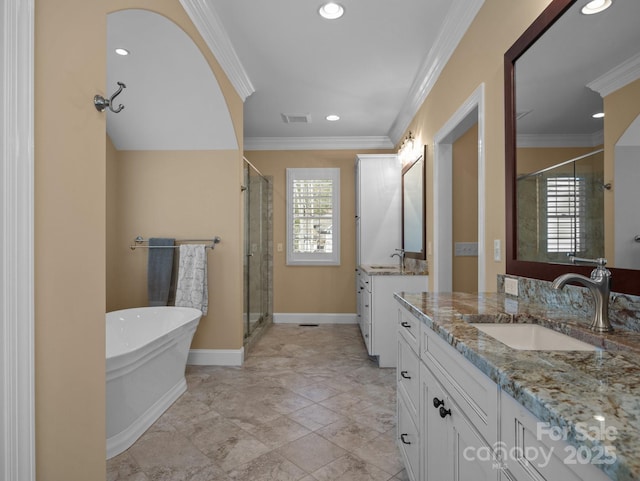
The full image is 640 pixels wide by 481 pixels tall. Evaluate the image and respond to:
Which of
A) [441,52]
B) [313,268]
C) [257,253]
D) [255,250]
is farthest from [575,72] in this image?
[313,268]

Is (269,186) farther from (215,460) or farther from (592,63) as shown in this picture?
(592,63)

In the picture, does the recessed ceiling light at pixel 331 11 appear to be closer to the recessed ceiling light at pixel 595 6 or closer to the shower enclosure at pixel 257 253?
the recessed ceiling light at pixel 595 6

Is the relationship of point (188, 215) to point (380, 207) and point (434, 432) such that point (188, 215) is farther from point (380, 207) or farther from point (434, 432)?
point (434, 432)

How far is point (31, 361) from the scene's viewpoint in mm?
1005

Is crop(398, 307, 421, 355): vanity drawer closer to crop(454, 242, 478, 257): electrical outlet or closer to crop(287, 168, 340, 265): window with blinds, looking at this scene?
crop(454, 242, 478, 257): electrical outlet

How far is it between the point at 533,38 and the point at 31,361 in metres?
2.18

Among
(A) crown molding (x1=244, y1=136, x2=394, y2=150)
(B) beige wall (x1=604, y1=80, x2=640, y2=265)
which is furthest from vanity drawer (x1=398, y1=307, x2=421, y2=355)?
(A) crown molding (x1=244, y1=136, x2=394, y2=150)

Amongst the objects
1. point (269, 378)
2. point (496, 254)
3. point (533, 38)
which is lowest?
point (269, 378)

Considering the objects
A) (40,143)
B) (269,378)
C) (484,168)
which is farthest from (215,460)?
(484,168)

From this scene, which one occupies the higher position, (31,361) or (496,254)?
(496,254)

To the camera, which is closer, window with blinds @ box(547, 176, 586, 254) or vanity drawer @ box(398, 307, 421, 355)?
window with blinds @ box(547, 176, 586, 254)

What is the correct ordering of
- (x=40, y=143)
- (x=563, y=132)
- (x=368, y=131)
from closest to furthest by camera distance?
(x=40, y=143)
(x=563, y=132)
(x=368, y=131)

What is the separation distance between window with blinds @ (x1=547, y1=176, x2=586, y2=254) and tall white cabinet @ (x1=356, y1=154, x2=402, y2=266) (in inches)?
116

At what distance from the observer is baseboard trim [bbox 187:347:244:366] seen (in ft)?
11.3
